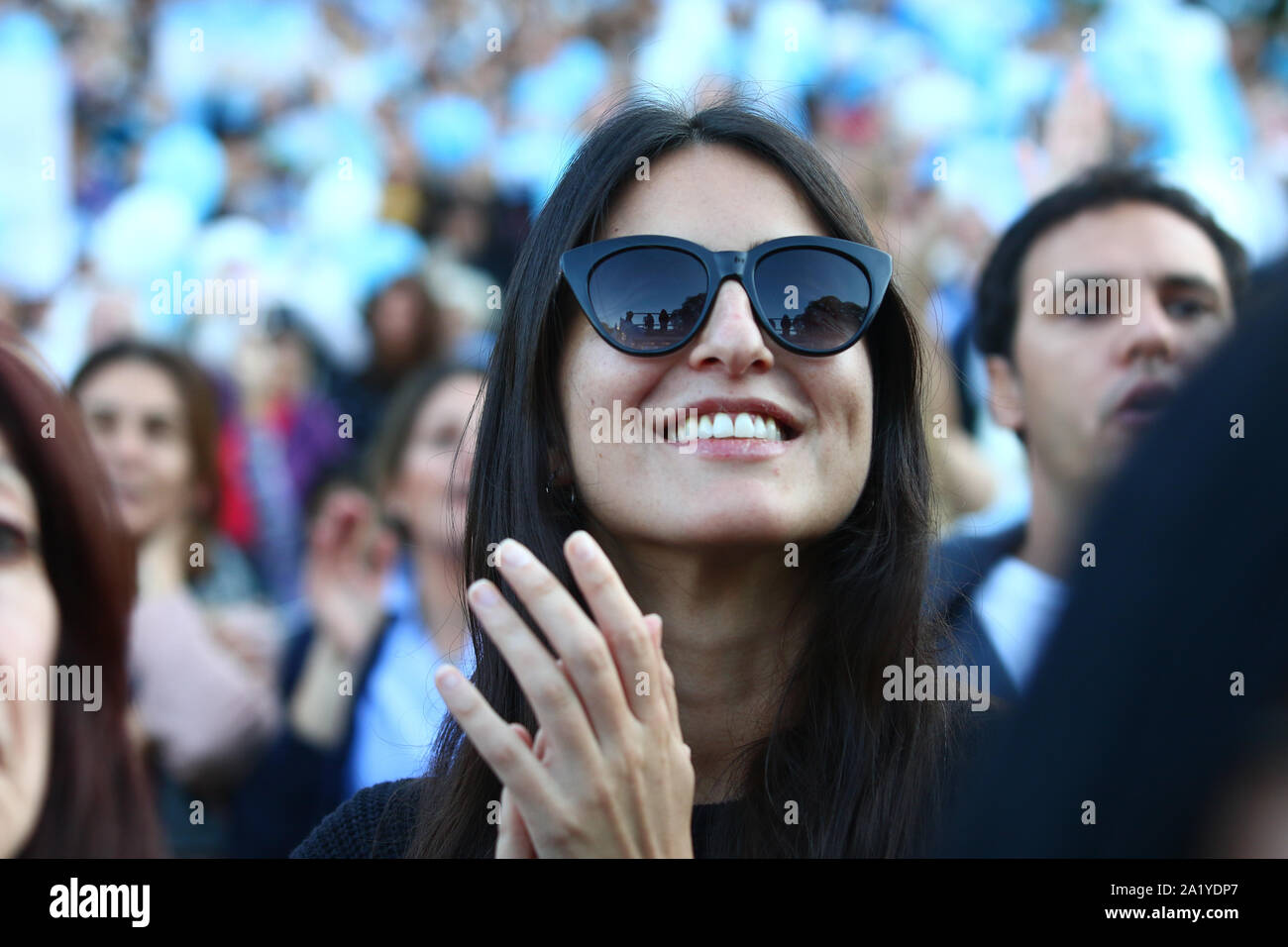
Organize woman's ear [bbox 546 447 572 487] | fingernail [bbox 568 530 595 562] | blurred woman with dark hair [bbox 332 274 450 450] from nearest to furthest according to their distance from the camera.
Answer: fingernail [bbox 568 530 595 562] → woman's ear [bbox 546 447 572 487] → blurred woman with dark hair [bbox 332 274 450 450]

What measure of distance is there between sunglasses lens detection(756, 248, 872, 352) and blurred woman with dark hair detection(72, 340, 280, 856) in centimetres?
236

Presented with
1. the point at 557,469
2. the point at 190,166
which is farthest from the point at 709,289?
the point at 190,166

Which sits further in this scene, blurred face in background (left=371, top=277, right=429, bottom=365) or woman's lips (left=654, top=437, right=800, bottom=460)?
blurred face in background (left=371, top=277, right=429, bottom=365)

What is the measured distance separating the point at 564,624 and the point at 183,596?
2880 millimetres

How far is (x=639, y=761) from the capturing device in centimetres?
132

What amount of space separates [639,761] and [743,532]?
1.29 ft

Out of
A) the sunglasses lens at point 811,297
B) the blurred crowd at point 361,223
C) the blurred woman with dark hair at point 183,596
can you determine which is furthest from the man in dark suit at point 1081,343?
the blurred woman with dark hair at point 183,596

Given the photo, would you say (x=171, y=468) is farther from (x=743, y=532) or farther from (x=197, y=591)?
(x=743, y=532)

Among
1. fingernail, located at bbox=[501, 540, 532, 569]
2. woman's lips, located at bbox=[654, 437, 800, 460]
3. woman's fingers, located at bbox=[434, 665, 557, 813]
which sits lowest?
woman's fingers, located at bbox=[434, 665, 557, 813]

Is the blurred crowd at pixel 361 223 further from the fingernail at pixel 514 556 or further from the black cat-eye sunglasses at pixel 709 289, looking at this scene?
the fingernail at pixel 514 556

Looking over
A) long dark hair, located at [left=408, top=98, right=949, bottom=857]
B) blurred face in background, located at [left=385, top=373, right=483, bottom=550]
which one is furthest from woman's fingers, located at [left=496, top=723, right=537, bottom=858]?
blurred face in background, located at [left=385, top=373, right=483, bottom=550]

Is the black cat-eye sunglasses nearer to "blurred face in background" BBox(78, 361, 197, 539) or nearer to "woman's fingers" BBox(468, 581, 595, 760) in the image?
"woman's fingers" BBox(468, 581, 595, 760)

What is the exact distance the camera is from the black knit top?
5.98 feet
